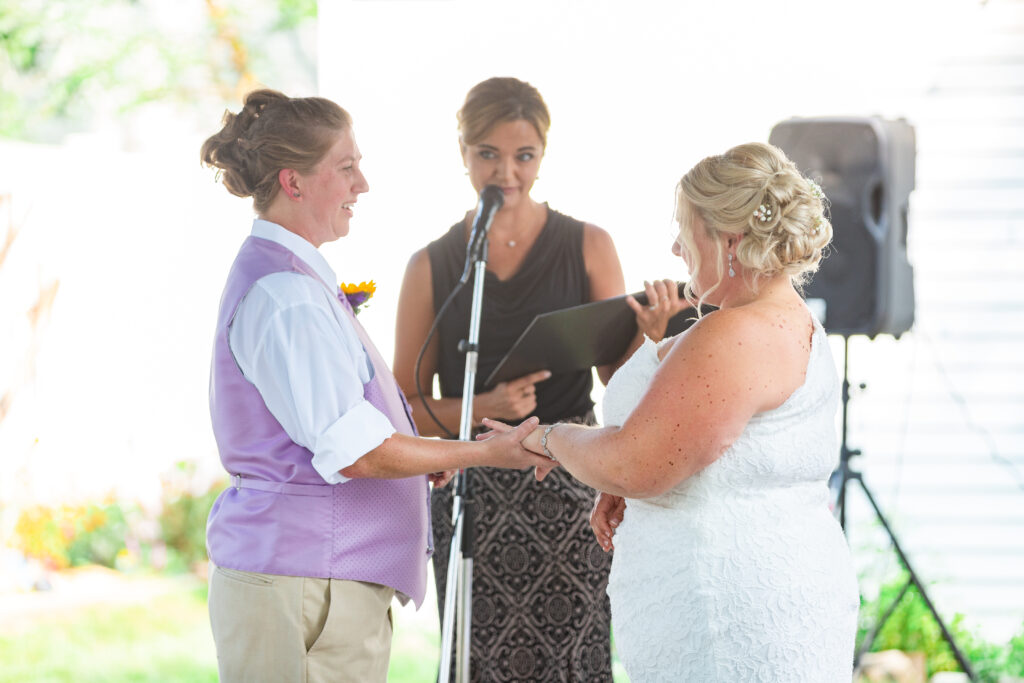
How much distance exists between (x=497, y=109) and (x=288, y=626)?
144cm

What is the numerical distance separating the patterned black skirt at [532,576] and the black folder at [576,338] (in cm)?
32

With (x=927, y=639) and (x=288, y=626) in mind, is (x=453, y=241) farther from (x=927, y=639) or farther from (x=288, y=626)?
(x=927, y=639)

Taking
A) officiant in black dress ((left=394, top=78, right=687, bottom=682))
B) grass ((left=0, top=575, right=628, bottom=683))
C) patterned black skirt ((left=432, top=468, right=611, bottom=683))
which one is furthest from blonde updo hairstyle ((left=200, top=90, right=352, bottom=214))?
grass ((left=0, top=575, right=628, bottom=683))

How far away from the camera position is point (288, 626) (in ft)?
6.04

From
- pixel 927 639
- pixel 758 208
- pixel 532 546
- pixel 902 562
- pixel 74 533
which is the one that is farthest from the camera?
pixel 74 533

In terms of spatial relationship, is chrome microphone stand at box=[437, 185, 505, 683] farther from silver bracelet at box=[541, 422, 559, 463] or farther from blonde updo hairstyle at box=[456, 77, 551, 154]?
silver bracelet at box=[541, 422, 559, 463]

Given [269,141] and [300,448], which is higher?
[269,141]

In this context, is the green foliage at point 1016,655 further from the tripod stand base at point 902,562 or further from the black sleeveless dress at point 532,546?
the black sleeveless dress at point 532,546

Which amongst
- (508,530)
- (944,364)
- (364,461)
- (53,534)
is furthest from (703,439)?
(53,534)

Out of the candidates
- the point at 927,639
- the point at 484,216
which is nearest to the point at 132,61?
the point at 484,216

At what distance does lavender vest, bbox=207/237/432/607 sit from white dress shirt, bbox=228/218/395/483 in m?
0.04

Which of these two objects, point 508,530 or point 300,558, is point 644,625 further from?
point 508,530

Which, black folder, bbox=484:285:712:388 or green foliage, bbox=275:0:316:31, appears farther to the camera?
green foliage, bbox=275:0:316:31

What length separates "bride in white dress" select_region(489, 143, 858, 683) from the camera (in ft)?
5.41
